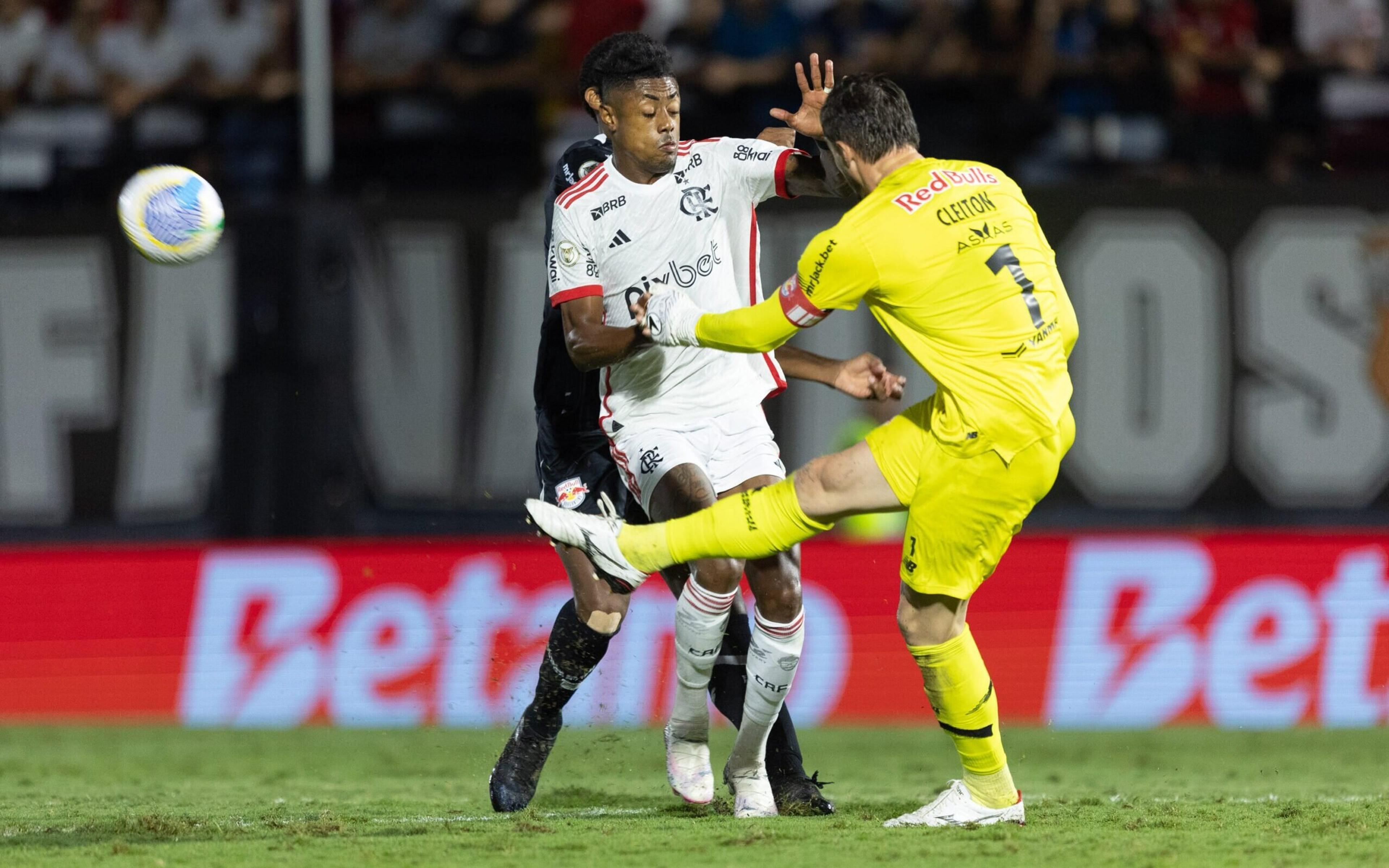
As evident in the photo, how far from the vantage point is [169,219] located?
6.77 meters

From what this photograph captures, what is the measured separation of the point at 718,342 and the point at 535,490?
18.5 ft

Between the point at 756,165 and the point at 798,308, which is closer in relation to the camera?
the point at 798,308

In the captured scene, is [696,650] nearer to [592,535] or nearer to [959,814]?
[592,535]

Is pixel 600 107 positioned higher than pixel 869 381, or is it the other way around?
pixel 600 107

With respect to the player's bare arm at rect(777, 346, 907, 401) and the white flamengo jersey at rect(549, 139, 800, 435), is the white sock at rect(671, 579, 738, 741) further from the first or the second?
the player's bare arm at rect(777, 346, 907, 401)

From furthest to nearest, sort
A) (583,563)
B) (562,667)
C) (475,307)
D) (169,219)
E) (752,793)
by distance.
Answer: (475,307), (169,219), (562,667), (583,563), (752,793)

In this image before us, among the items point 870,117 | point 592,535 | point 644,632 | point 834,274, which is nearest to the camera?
point 834,274

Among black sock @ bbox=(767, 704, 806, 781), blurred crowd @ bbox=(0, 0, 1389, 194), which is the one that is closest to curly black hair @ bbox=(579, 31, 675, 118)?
black sock @ bbox=(767, 704, 806, 781)

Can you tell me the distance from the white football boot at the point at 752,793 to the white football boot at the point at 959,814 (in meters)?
0.49

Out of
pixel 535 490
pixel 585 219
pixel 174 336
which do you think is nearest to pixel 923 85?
pixel 535 490

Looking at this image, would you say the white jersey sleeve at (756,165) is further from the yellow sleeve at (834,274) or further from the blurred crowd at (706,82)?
the blurred crowd at (706,82)

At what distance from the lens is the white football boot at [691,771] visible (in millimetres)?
6305

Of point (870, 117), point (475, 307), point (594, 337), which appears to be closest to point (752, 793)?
point (594, 337)

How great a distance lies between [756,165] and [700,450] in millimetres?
1061
